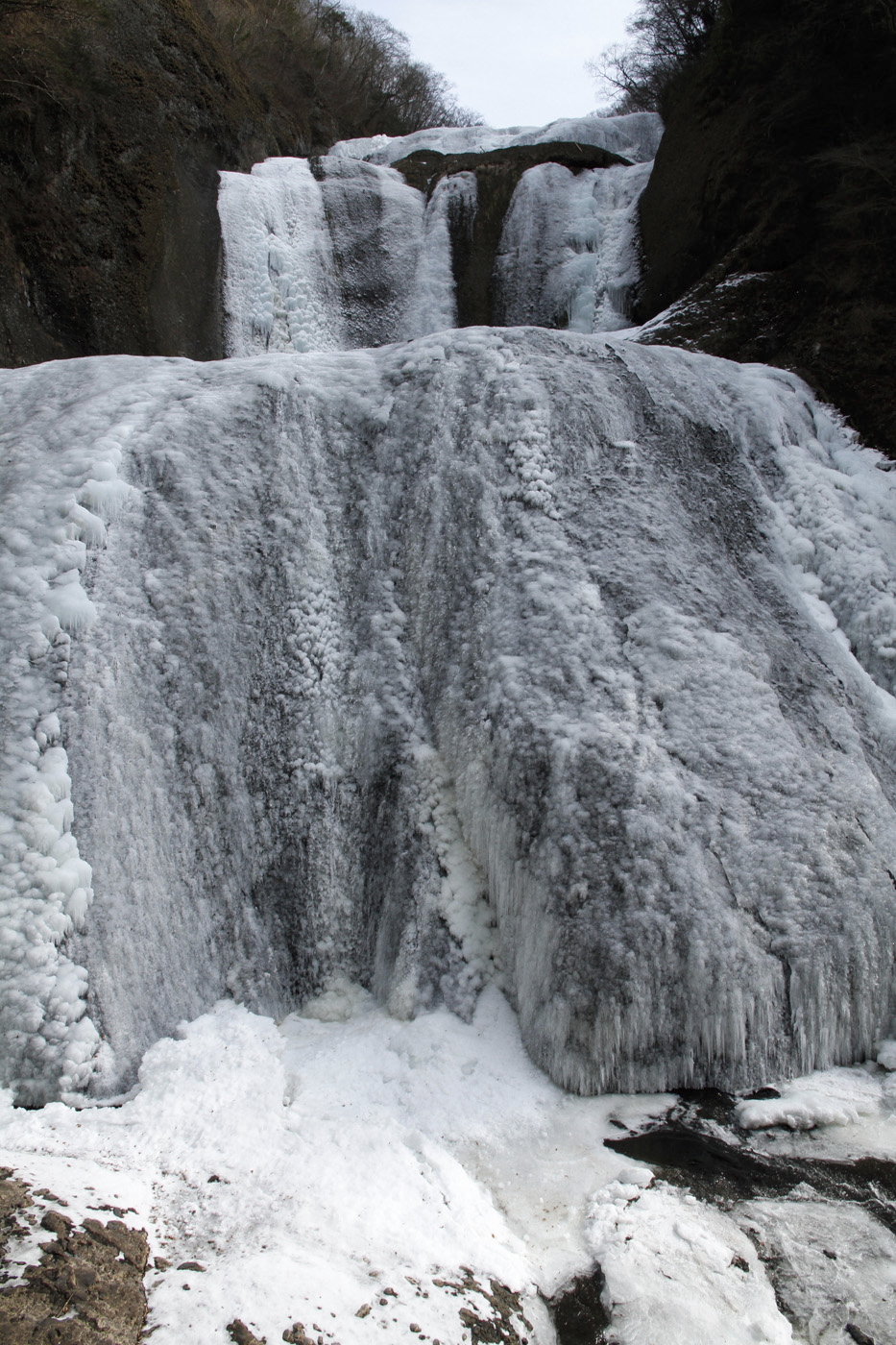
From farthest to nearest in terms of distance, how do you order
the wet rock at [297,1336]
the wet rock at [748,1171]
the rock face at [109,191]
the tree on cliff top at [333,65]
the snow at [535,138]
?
the tree on cliff top at [333,65] < the snow at [535,138] < the rock face at [109,191] < the wet rock at [748,1171] < the wet rock at [297,1336]

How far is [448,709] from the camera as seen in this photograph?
319 centimetres

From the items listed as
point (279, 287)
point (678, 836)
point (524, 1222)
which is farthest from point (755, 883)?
point (279, 287)

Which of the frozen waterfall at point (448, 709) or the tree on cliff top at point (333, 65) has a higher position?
the tree on cliff top at point (333, 65)

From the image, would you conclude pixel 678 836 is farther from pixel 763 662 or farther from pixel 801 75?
pixel 801 75

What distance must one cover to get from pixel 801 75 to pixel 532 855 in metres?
6.27

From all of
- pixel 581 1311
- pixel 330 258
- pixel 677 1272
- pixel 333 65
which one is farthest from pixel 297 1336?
pixel 333 65

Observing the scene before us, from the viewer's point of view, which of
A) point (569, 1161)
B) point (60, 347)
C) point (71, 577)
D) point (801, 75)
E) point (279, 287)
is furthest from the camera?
point (279, 287)

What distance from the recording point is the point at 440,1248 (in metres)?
1.95

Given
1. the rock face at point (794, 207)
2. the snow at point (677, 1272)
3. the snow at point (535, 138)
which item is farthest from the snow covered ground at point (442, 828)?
the snow at point (535, 138)

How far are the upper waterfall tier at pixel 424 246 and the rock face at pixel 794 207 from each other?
3.29 feet

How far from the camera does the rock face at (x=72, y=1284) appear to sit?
1.40 m

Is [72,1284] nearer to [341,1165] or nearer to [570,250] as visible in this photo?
[341,1165]

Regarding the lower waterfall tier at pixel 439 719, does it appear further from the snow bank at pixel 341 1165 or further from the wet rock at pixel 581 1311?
the wet rock at pixel 581 1311

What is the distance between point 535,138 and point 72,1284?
13636 mm
